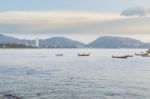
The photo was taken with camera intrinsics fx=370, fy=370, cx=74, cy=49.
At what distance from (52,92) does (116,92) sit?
1020 centimetres

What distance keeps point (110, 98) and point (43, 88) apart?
49.4 ft

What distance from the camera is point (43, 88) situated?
6375cm

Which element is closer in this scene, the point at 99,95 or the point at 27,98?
the point at 27,98

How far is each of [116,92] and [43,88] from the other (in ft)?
42.6

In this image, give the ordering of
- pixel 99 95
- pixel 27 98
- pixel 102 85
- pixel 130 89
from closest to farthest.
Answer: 1. pixel 27 98
2. pixel 99 95
3. pixel 130 89
4. pixel 102 85

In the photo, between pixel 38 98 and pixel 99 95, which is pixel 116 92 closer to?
pixel 99 95

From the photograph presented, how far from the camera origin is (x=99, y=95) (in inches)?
2192

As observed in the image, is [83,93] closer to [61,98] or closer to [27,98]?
[61,98]

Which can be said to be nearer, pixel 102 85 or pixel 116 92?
pixel 116 92

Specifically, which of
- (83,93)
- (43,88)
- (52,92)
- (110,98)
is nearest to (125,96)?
(110,98)

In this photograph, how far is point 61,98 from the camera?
173ft

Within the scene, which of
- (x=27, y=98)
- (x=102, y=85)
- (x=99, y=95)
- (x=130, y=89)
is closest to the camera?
(x=27, y=98)

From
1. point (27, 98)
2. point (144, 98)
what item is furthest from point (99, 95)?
point (27, 98)

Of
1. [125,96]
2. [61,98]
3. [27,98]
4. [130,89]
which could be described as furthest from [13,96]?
[130,89]
